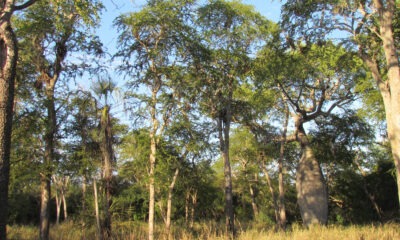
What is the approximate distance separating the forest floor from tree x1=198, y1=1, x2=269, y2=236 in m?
3.14

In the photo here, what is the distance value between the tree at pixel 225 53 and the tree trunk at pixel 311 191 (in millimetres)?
2907

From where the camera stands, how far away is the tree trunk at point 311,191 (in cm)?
1203

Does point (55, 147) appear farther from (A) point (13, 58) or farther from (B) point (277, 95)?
(B) point (277, 95)

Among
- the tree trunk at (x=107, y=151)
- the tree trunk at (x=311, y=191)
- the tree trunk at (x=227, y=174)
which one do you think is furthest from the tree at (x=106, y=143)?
the tree trunk at (x=311, y=191)

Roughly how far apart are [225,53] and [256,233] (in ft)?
19.2

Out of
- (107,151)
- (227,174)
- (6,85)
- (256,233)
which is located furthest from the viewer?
(227,174)

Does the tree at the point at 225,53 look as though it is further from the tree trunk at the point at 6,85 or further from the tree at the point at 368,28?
the tree trunk at the point at 6,85

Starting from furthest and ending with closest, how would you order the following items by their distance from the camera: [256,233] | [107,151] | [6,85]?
[107,151] < [256,233] < [6,85]

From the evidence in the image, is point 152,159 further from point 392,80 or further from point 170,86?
point 392,80

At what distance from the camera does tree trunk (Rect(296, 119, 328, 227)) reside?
39.5ft

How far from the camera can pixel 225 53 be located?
11.4 m

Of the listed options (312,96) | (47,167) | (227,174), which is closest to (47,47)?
(47,167)

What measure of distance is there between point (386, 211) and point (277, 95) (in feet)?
39.1

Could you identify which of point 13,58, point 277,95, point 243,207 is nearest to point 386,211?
point 243,207
